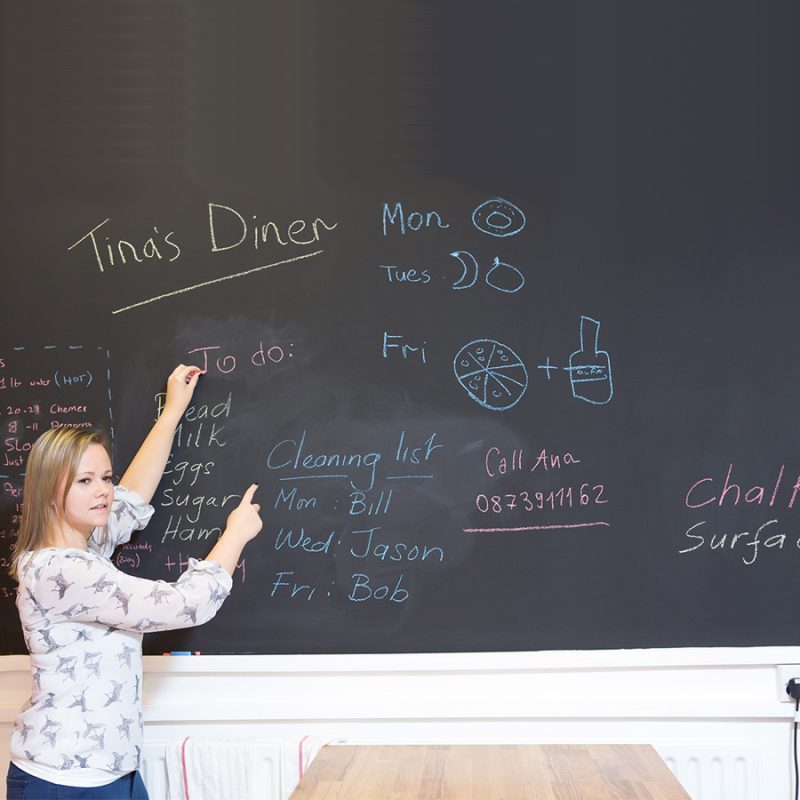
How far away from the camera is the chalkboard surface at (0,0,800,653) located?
8.54 feet

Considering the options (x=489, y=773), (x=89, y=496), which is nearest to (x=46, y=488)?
(x=89, y=496)

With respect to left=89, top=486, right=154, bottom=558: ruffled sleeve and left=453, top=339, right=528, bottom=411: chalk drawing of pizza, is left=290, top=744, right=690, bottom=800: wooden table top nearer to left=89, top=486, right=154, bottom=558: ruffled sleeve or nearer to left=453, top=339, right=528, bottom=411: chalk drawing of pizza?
left=89, top=486, right=154, bottom=558: ruffled sleeve

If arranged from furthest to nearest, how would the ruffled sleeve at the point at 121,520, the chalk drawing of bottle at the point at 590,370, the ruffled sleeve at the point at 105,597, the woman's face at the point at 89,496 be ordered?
the chalk drawing of bottle at the point at 590,370, the ruffled sleeve at the point at 121,520, the woman's face at the point at 89,496, the ruffled sleeve at the point at 105,597

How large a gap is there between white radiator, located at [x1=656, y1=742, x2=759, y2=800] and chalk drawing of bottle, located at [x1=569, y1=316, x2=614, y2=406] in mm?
1022

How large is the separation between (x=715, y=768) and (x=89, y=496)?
1.90 metres

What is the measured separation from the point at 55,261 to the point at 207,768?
159 cm

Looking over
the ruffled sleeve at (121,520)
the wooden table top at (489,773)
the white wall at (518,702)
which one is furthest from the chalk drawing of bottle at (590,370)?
the ruffled sleeve at (121,520)

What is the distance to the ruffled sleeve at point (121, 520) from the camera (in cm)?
251

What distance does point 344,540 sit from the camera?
2.65 metres

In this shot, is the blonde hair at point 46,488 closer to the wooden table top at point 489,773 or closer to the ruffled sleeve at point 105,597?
the ruffled sleeve at point 105,597

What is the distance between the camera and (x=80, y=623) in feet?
7.44

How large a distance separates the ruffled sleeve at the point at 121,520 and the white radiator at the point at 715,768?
163cm

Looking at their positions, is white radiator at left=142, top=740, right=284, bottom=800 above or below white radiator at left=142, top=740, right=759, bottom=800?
below

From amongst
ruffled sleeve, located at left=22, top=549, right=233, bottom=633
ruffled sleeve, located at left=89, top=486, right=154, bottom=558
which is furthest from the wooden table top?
ruffled sleeve, located at left=89, top=486, right=154, bottom=558
